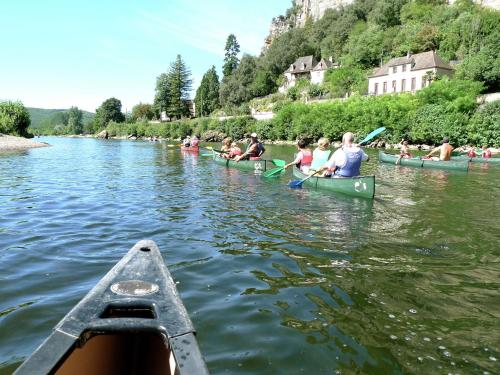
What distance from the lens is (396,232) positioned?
770 cm

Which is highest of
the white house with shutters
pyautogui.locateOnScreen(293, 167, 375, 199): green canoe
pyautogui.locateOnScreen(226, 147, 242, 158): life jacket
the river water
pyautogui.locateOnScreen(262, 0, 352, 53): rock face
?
pyautogui.locateOnScreen(262, 0, 352, 53): rock face

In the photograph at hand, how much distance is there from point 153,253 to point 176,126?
84.1 meters

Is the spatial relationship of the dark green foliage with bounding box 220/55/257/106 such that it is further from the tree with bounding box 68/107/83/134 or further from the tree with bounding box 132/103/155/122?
the tree with bounding box 68/107/83/134

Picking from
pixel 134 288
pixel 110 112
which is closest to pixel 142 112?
pixel 110 112

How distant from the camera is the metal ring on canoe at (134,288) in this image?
3.15m

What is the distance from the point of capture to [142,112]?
113 m

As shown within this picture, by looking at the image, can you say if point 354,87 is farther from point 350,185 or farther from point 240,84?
point 350,185

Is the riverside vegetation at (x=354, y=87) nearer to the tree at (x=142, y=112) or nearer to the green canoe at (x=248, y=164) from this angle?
the tree at (x=142, y=112)

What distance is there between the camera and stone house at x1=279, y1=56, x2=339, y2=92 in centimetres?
8069

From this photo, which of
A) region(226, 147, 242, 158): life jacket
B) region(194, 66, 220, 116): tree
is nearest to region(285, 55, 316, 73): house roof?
region(194, 66, 220, 116): tree

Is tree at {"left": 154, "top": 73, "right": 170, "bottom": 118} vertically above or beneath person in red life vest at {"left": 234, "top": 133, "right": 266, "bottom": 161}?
above

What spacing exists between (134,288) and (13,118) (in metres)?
55.7

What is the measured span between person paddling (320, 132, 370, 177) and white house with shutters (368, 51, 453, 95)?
47.5 metres

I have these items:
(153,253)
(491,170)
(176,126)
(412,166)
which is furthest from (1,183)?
(176,126)
